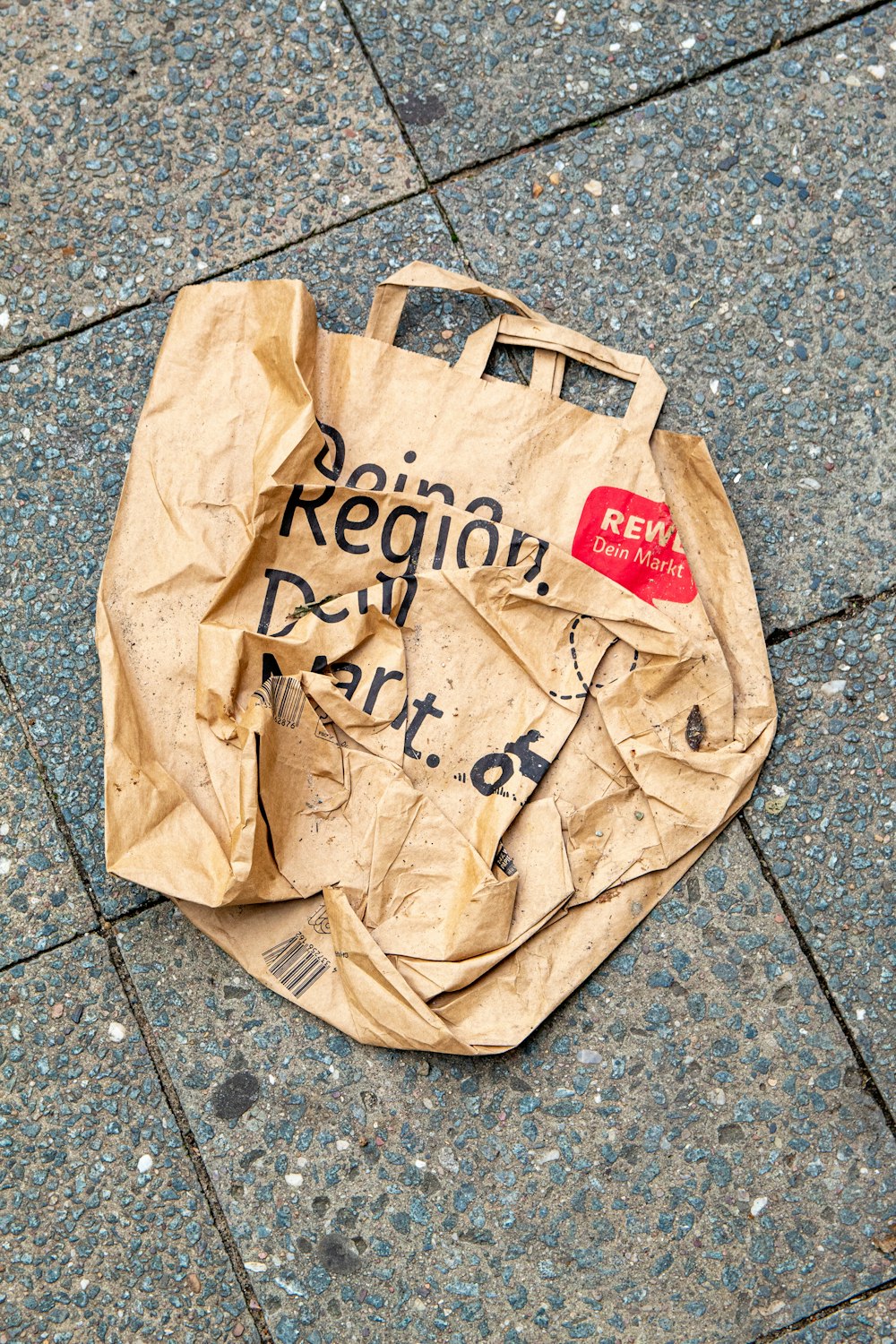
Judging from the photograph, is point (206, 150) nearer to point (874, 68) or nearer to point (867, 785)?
point (874, 68)

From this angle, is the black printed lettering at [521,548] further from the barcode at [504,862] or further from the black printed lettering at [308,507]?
the barcode at [504,862]

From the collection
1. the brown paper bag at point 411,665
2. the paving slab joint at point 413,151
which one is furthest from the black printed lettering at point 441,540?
the paving slab joint at point 413,151

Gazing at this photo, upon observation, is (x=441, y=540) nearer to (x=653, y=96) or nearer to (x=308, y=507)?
(x=308, y=507)

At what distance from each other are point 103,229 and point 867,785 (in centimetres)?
155

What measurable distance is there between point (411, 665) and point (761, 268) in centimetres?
88

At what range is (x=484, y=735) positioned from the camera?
164 cm

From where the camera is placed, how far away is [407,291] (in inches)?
68.9

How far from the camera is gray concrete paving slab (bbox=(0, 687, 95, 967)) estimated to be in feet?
5.61

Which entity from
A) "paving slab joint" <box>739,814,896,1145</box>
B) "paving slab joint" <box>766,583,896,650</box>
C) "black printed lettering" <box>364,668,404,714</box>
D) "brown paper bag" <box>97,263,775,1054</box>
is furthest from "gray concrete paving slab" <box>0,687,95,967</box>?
"paving slab joint" <box>766,583,896,650</box>

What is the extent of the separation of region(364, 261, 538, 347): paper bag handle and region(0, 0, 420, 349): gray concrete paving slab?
0.21 m

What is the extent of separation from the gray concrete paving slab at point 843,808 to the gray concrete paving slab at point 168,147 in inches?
41.2

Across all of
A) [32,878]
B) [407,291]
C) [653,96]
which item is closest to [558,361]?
[407,291]

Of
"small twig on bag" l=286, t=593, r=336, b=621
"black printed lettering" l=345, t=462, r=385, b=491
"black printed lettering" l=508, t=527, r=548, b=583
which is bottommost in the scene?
"small twig on bag" l=286, t=593, r=336, b=621

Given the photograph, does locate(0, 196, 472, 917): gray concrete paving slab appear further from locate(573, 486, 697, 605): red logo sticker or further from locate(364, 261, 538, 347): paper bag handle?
locate(573, 486, 697, 605): red logo sticker
